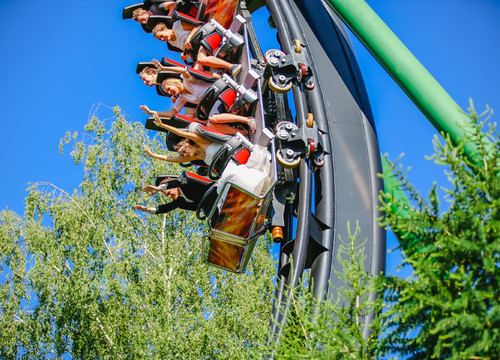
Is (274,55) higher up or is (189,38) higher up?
(189,38)

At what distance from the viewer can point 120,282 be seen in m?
13.4

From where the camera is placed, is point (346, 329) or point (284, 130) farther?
point (284, 130)

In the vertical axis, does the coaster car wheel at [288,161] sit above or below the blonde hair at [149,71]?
below

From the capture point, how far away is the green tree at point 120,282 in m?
12.5

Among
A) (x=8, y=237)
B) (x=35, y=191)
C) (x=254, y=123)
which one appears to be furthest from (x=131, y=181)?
(x=254, y=123)

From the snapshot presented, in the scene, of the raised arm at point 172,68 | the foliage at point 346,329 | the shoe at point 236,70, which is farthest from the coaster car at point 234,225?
the foliage at point 346,329

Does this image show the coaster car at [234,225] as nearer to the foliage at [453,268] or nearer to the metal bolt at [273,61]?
the metal bolt at [273,61]

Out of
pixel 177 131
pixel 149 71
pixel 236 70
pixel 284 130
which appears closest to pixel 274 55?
pixel 284 130

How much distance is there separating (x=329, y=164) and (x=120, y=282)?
27.6 ft

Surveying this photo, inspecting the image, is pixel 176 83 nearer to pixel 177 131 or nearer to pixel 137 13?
pixel 177 131

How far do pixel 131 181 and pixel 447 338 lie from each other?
43.8ft

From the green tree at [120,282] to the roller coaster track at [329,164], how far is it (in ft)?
20.3

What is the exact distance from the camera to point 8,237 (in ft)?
54.2

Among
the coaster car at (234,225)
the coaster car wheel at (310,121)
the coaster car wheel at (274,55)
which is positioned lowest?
the coaster car at (234,225)
